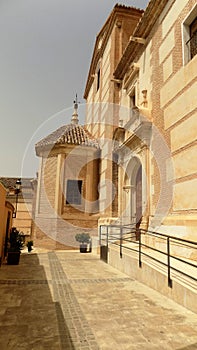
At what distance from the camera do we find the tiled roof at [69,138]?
46.5 ft

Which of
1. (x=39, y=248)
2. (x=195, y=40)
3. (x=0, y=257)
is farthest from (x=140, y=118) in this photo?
(x=39, y=248)

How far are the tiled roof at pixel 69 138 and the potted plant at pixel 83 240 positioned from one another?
204 inches

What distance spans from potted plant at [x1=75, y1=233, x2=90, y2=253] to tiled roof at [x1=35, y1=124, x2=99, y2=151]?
518 cm

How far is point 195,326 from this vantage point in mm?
3184

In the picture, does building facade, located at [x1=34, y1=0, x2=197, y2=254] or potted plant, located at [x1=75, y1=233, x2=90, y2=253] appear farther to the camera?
potted plant, located at [x1=75, y1=233, x2=90, y2=253]

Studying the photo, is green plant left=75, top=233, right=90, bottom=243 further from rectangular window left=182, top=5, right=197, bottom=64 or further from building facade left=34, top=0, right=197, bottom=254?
rectangular window left=182, top=5, right=197, bottom=64

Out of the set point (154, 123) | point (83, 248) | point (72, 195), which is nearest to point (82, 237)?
point (83, 248)

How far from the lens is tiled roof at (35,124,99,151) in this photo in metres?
14.2

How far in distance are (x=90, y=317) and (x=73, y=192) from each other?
415 inches

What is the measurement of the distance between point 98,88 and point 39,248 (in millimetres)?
11005

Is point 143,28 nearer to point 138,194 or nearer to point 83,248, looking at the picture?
point 138,194

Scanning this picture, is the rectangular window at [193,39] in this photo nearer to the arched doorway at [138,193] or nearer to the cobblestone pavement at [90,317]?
the arched doorway at [138,193]

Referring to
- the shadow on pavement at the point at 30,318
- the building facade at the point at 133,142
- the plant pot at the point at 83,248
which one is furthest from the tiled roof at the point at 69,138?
the shadow on pavement at the point at 30,318

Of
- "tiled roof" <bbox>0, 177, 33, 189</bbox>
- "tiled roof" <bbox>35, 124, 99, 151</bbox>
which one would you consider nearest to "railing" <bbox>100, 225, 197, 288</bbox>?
"tiled roof" <bbox>35, 124, 99, 151</bbox>
